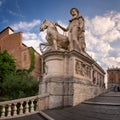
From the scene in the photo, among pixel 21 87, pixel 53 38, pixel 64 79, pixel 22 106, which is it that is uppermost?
pixel 53 38

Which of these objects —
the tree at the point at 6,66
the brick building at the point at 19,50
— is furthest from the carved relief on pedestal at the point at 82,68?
the brick building at the point at 19,50

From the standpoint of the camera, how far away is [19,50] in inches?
1709

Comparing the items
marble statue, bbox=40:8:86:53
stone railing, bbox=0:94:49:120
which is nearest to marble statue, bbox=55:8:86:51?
marble statue, bbox=40:8:86:53

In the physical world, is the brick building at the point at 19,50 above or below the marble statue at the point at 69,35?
above

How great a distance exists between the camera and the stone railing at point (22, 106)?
873 cm

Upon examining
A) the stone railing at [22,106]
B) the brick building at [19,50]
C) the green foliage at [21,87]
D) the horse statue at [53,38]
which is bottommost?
the stone railing at [22,106]

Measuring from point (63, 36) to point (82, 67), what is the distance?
6.90ft

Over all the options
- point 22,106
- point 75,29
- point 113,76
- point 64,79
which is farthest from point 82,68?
point 113,76

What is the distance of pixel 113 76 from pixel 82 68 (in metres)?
62.1

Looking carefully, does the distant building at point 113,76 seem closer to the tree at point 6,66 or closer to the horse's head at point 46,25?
A: the tree at point 6,66

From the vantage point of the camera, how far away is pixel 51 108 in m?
10.4

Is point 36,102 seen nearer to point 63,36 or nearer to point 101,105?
point 101,105

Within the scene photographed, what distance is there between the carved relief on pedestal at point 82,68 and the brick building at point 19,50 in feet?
92.9

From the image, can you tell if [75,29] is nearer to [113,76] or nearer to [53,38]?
[53,38]
